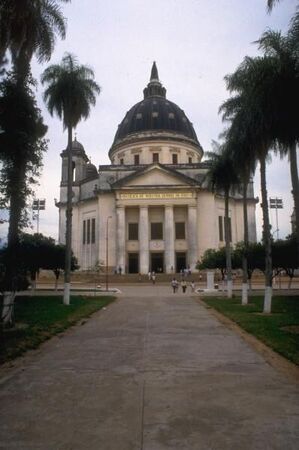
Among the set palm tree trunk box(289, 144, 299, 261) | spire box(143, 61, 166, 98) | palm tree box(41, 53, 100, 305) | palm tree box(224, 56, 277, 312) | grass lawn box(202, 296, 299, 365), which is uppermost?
spire box(143, 61, 166, 98)

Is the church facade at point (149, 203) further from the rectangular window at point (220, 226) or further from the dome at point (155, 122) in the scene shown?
the dome at point (155, 122)

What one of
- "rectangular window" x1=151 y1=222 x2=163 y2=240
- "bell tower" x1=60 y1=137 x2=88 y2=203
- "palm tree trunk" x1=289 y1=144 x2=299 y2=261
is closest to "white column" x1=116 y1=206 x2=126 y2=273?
"rectangular window" x1=151 y1=222 x2=163 y2=240

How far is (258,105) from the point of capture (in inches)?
656

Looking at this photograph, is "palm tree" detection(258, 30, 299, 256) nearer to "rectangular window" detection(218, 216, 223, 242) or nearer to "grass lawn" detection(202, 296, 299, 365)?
"grass lawn" detection(202, 296, 299, 365)

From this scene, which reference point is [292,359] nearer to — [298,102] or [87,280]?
[298,102]

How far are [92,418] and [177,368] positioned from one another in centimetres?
286

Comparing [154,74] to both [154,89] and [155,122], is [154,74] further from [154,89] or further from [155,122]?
[155,122]

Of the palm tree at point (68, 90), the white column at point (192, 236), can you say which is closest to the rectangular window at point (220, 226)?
the white column at point (192, 236)

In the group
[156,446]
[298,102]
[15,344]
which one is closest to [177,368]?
[156,446]

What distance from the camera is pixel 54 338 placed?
11.9 m

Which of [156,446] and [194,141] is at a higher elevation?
[194,141]

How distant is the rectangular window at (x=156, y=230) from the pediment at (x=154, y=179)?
575cm

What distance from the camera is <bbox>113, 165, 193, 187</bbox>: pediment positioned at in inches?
2356

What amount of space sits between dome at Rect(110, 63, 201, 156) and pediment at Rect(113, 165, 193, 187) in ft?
27.8
